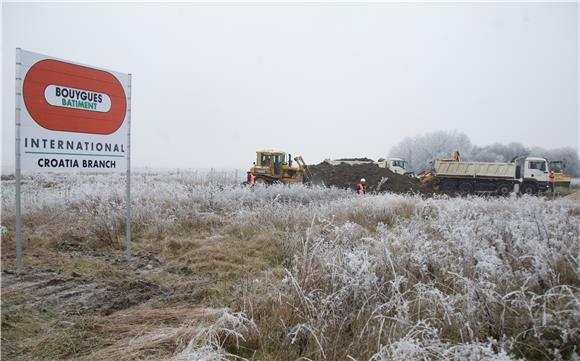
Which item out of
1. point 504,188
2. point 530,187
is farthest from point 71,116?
point 530,187

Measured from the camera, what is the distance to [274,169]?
18.1m

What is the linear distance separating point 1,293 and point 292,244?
342 cm

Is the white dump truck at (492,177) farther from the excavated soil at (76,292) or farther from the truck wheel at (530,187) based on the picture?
the excavated soil at (76,292)

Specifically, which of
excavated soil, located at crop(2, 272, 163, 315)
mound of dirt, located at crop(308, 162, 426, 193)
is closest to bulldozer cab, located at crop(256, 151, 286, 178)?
mound of dirt, located at crop(308, 162, 426, 193)

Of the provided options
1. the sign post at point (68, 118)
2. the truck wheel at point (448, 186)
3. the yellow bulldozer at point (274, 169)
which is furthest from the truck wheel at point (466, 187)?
the sign post at point (68, 118)

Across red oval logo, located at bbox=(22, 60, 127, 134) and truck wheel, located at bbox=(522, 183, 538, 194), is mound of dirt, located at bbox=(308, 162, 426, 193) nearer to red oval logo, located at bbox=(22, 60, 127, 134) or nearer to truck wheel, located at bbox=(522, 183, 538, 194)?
truck wheel, located at bbox=(522, 183, 538, 194)

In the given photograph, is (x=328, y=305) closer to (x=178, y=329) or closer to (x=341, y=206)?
(x=178, y=329)

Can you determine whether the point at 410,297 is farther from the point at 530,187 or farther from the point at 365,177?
the point at 530,187

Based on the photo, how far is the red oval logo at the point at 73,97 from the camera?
4.57 meters

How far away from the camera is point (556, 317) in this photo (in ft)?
7.17

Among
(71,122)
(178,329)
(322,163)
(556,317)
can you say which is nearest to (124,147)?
(71,122)

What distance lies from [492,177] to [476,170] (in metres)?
1.04

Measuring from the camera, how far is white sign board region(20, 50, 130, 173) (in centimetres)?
450

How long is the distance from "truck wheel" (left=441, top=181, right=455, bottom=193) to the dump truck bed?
1.77ft
